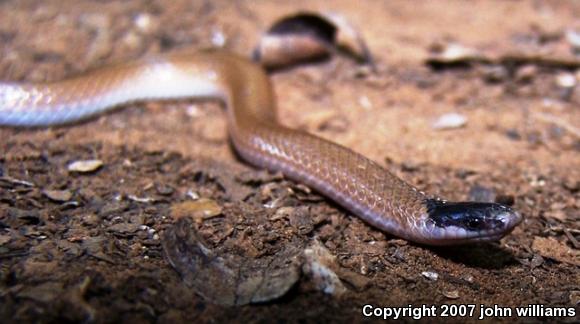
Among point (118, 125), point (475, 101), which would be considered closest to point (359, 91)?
point (475, 101)

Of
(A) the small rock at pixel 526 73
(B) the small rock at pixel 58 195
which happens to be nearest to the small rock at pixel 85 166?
(B) the small rock at pixel 58 195

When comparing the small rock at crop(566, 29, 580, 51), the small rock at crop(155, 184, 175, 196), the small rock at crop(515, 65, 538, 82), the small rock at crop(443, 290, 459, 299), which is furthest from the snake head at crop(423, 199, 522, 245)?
the small rock at crop(566, 29, 580, 51)

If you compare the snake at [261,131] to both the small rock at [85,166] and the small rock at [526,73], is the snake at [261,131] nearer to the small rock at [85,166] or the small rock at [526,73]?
the small rock at [85,166]

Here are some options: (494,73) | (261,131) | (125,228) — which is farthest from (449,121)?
(125,228)

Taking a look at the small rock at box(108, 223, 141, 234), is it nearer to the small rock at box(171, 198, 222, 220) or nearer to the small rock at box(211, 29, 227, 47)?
the small rock at box(171, 198, 222, 220)

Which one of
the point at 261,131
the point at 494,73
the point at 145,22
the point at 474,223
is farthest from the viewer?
the point at 145,22

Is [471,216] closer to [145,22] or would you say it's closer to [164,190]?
[164,190]
